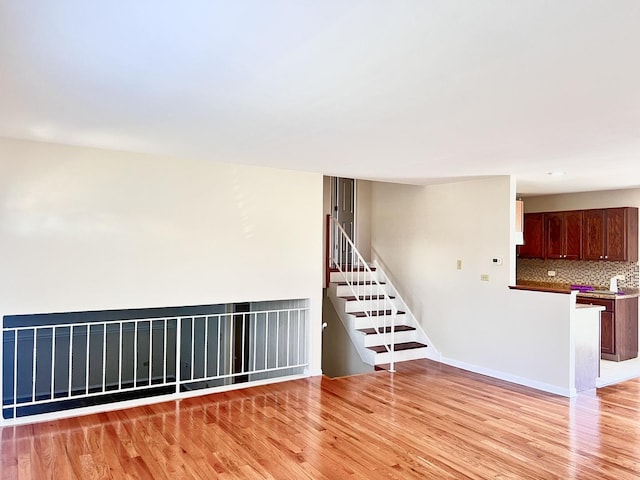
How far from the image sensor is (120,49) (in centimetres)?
215

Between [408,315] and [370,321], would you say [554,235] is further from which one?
[370,321]

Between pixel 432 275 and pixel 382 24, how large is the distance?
5.21m

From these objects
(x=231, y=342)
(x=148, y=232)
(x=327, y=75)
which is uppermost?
(x=327, y=75)

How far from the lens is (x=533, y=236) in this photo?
7828mm

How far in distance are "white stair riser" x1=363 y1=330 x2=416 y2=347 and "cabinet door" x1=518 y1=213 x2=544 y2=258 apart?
8.52 feet

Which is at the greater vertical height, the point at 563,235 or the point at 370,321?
the point at 563,235

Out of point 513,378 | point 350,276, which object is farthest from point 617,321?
point 350,276

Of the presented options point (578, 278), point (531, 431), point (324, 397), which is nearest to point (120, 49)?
point (324, 397)

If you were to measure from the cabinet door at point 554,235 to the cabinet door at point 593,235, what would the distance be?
0.36 metres

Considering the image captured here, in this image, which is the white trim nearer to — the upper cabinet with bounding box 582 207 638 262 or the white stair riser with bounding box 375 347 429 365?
the white stair riser with bounding box 375 347 429 365

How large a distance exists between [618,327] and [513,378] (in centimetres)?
203

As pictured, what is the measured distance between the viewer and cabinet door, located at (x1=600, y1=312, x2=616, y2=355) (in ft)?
21.2

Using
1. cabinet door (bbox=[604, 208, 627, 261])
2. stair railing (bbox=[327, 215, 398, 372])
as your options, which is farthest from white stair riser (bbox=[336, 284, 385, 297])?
cabinet door (bbox=[604, 208, 627, 261])

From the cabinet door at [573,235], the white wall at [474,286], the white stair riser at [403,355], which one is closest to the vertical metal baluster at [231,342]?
the white stair riser at [403,355]
